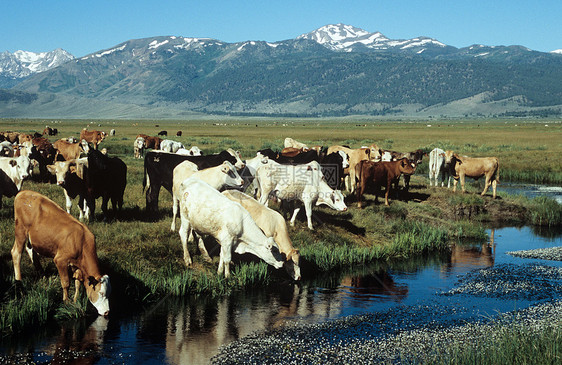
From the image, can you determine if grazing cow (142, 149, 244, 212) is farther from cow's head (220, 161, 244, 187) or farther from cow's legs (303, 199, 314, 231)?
cow's head (220, 161, 244, 187)

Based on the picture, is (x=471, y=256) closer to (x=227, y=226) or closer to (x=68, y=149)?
(x=227, y=226)

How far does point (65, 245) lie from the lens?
1083cm

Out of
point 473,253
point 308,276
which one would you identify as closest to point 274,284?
A: point 308,276

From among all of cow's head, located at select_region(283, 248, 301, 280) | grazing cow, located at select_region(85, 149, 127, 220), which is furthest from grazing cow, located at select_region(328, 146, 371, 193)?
cow's head, located at select_region(283, 248, 301, 280)

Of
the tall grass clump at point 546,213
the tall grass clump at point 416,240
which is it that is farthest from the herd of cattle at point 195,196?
the tall grass clump at point 546,213

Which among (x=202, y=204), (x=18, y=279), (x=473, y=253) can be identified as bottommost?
(x=473, y=253)

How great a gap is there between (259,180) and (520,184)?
23.7 m

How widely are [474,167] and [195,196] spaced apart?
18937 millimetres

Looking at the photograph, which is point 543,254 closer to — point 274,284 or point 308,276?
point 308,276

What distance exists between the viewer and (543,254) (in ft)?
61.4

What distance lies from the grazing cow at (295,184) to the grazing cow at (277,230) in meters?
3.79

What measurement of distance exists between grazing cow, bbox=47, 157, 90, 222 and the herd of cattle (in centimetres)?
3

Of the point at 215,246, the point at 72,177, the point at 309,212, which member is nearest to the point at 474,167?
the point at 309,212

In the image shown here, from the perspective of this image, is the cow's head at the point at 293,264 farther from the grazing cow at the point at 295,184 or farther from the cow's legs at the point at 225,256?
the grazing cow at the point at 295,184
